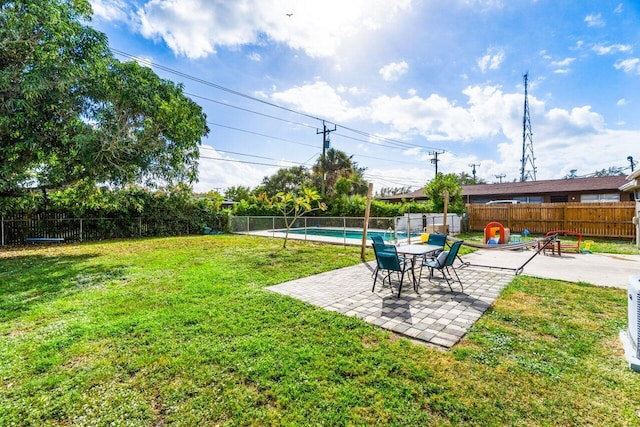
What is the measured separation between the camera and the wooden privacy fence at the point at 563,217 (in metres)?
13.0

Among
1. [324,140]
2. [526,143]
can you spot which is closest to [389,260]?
[324,140]

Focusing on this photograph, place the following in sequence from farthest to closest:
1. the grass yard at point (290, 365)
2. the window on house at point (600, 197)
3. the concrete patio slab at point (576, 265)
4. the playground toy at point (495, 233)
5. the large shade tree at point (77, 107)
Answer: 1. the window on house at point (600, 197)
2. the playground toy at point (495, 233)
3. the large shade tree at point (77, 107)
4. the concrete patio slab at point (576, 265)
5. the grass yard at point (290, 365)

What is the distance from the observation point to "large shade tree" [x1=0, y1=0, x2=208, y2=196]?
23.4 feet

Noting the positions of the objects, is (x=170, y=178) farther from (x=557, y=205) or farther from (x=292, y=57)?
(x=557, y=205)

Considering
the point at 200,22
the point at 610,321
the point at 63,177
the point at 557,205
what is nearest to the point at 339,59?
the point at 200,22

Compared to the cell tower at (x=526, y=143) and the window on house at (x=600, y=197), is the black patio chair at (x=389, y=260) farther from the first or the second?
the cell tower at (x=526, y=143)

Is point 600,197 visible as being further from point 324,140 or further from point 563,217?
point 324,140

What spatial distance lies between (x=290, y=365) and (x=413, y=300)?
8.66 feet

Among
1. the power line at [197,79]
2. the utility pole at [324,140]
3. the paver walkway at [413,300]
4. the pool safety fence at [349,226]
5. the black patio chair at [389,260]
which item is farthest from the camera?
the utility pole at [324,140]

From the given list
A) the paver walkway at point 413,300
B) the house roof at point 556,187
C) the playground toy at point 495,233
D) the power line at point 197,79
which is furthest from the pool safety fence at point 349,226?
the house roof at point 556,187

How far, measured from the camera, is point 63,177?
9.01 metres

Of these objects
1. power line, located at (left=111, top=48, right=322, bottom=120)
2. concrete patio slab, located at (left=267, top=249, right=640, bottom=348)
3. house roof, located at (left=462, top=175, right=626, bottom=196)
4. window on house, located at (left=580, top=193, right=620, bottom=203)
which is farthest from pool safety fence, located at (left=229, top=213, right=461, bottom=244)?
window on house, located at (left=580, top=193, right=620, bottom=203)

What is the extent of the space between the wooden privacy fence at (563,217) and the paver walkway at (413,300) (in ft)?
37.6

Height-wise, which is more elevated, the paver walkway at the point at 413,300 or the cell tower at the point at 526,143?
the cell tower at the point at 526,143
